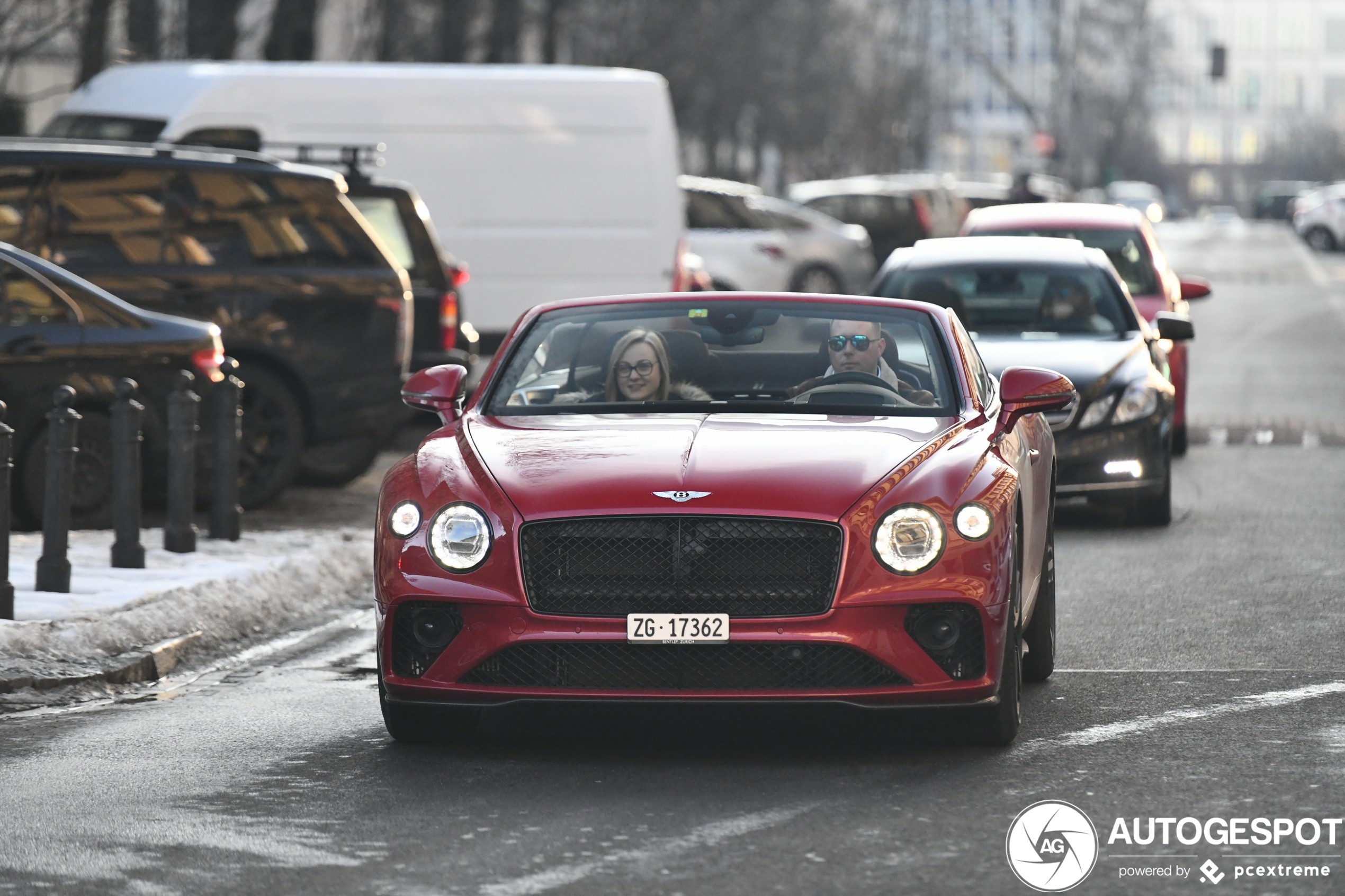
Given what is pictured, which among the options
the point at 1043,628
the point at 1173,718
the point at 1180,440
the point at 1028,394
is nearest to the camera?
the point at 1173,718

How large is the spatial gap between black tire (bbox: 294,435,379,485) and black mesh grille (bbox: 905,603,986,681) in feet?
27.2

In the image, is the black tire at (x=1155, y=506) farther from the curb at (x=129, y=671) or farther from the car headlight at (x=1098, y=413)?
the curb at (x=129, y=671)

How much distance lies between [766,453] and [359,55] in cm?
2769

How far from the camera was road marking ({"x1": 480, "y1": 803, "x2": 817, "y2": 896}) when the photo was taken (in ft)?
17.9

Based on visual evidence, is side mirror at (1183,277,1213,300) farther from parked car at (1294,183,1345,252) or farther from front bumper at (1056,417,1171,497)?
parked car at (1294,183,1345,252)

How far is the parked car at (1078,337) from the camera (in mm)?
12547

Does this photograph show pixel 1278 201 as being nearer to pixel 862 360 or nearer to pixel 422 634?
pixel 862 360

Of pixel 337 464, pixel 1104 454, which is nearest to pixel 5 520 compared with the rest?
pixel 1104 454

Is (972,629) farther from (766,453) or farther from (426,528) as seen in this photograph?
(426,528)

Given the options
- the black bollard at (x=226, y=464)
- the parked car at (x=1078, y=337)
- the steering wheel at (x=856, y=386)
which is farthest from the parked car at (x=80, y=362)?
the steering wheel at (x=856, y=386)

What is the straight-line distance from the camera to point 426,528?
6926 millimetres

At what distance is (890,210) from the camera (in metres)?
36.4

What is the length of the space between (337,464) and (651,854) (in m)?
9.46

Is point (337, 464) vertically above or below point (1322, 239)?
above
